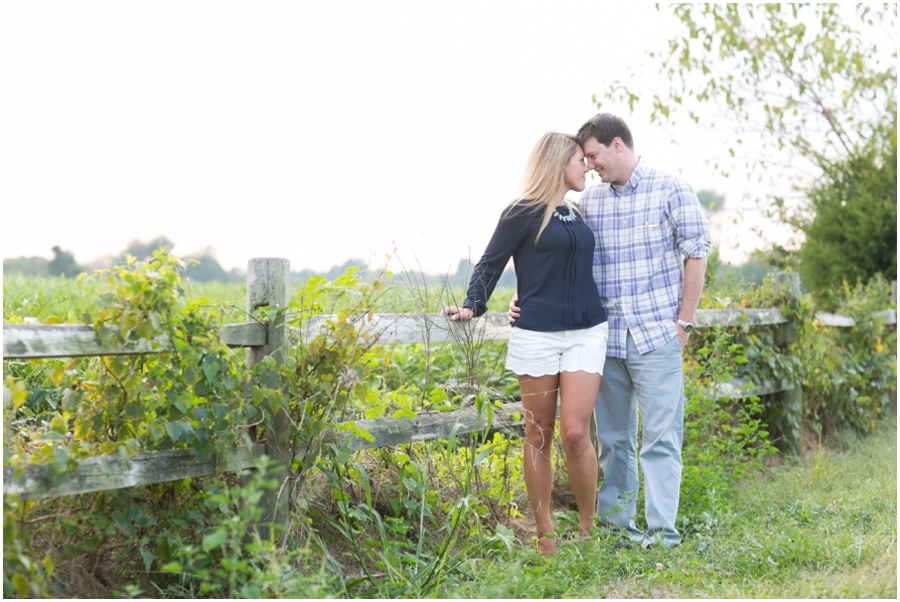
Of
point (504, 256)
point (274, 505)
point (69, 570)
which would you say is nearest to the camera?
point (69, 570)

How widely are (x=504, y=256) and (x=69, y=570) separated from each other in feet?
6.91

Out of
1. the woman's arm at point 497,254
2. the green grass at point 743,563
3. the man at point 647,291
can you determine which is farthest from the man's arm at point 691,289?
the green grass at point 743,563

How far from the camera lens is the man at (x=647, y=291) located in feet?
12.1

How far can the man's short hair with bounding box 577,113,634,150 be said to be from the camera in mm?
3705

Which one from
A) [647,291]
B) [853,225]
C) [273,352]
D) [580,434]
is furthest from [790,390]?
[853,225]

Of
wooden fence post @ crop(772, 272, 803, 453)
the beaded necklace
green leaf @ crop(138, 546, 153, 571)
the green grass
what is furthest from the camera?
wooden fence post @ crop(772, 272, 803, 453)

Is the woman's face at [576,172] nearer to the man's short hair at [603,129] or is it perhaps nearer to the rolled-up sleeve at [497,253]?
the man's short hair at [603,129]

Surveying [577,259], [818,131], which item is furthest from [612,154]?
[818,131]

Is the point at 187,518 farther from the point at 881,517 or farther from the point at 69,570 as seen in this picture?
the point at 881,517

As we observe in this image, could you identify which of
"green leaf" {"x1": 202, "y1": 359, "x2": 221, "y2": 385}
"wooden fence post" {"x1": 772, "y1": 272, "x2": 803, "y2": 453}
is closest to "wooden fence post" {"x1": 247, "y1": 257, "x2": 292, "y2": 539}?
"green leaf" {"x1": 202, "y1": 359, "x2": 221, "y2": 385}

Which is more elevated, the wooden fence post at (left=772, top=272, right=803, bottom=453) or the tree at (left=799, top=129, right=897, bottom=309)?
the tree at (left=799, top=129, right=897, bottom=309)

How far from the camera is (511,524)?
380 cm

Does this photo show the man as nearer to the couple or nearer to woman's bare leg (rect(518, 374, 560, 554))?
the couple

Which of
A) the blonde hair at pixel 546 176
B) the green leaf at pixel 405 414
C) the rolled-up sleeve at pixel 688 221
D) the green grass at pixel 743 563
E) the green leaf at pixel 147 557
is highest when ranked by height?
the blonde hair at pixel 546 176
